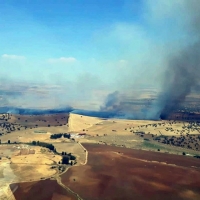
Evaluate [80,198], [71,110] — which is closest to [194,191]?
[80,198]

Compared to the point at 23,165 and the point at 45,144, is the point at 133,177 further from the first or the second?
the point at 45,144

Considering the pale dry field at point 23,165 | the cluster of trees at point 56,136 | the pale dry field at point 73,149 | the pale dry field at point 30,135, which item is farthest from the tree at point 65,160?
the cluster of trees at point 56,136

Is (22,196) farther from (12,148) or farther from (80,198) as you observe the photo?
(12,148)

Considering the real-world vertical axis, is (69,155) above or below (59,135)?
below

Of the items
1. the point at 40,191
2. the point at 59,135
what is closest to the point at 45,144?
the point at 59,135

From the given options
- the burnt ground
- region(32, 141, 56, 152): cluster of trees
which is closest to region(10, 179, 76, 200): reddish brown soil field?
region(32, 141, 56, 152): cluster of trees

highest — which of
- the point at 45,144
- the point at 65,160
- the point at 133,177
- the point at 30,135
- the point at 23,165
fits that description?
the point at 30,135

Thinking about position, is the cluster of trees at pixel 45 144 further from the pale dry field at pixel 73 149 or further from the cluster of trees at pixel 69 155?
the cluster of trees at pixel 69 155
